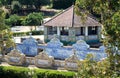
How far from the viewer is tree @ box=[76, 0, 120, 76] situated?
13.5m

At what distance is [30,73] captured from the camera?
24.4 m

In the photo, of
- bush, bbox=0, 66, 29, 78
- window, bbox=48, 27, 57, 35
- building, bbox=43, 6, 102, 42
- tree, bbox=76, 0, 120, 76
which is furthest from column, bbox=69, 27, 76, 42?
tree, bbox=76, 0, 120, 76

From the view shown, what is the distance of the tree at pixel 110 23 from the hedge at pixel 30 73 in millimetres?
9253

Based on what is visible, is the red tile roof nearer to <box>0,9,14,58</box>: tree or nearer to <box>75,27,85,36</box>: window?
<box>75,27,85,36</box>: window

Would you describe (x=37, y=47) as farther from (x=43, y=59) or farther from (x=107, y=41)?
(x=107, y=41)

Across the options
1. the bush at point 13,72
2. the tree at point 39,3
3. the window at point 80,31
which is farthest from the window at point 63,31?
the tree at point 39,3

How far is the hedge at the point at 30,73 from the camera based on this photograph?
23.3 meters

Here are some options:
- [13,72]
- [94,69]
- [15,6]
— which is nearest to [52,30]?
[13,72]

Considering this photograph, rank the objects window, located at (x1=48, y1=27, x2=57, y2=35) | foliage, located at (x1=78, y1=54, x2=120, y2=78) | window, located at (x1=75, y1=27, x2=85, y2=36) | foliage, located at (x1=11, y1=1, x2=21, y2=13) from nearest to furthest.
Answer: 1. foliage, located at (x1=78, y1=54, x2=120, y2=78)
2. window, located at (x1=75, y1=27, x2=85, y2=36)
3. window, located at (x1=48, y1=27, x2=57, y2=35)
4. foliage, located at (x1=11, y1=1, x2=21, y2=13)

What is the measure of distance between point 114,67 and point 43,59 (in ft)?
46.9

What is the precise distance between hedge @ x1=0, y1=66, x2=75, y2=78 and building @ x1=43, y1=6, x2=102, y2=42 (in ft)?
30.8

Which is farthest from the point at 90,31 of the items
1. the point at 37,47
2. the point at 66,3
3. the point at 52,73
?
the point at 66,3

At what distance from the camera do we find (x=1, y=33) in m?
24.4

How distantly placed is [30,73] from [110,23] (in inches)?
473
